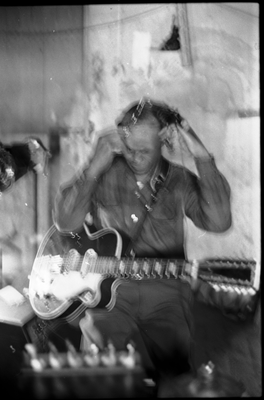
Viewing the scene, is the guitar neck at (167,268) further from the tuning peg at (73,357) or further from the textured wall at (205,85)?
the tuning peg at (73,357)

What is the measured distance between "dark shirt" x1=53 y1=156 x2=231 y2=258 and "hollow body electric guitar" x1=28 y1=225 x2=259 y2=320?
0.13ft

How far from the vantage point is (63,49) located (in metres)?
1.70

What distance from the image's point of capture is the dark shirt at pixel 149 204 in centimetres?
167

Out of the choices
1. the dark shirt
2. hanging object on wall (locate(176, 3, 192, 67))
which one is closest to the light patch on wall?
hanging object on wall (locate(176, 3, 192, 67))

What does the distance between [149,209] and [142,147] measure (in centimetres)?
22

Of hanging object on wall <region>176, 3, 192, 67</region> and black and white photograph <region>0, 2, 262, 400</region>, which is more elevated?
hanging object on wall <region>176, 3, 192, 67</region>

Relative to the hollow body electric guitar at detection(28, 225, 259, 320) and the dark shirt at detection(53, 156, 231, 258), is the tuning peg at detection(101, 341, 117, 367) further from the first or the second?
the dark shirt at detection(53, 156, 231, 258)

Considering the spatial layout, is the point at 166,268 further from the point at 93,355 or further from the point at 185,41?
the point at 185,41

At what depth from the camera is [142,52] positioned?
168 cm

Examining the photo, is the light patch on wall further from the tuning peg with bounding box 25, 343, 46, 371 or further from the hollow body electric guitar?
the tuning peg with bounding box 25, 343, 46, 371

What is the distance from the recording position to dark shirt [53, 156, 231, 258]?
1.67 meters

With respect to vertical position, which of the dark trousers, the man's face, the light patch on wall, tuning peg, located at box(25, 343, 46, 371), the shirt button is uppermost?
the light patch on wall

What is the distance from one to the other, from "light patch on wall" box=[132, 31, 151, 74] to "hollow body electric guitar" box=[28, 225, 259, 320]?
599mm

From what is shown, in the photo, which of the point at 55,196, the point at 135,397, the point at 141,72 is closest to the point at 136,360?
the point at 135,397
